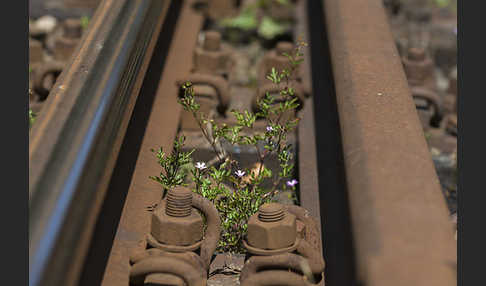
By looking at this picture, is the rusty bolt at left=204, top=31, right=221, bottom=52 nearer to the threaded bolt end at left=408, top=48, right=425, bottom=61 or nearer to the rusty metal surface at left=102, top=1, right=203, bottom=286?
the rusty metal surface at left=102, top=1, right=203, bottom=286

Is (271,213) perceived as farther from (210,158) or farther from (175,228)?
(210,158)

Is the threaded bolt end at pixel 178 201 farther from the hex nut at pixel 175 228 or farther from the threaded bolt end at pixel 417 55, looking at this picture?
the threaded bolt end at pixel 417 55

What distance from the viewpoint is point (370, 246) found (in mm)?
1938

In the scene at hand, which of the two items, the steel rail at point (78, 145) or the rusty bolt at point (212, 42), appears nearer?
the steel rail at point (78, 145)

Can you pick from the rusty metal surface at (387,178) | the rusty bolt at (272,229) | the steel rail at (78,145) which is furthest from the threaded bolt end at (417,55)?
the rusty bolt at (272,229)

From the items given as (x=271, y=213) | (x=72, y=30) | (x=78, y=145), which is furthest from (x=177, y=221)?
(x=72, y=30)

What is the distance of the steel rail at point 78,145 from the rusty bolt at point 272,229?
1.47ft

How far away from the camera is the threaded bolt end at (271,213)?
252cm

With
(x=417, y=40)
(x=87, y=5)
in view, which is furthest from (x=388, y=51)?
(x=87, y=5)

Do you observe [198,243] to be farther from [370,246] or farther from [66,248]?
[370,246]

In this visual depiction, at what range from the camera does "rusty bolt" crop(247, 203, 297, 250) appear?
8.24 ft

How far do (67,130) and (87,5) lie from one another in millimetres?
3976

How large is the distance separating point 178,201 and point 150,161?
661mm

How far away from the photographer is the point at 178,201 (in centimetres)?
254
